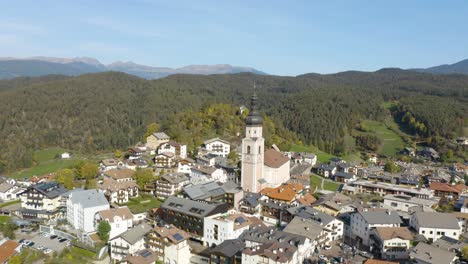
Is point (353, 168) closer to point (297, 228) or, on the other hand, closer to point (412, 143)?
point (297, 228)

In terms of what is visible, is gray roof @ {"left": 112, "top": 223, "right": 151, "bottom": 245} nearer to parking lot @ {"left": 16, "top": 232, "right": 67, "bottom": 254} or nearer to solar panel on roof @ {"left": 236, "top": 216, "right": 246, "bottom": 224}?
parking lot @ {"left": 16, "top": 232, "right": 67, "bottom": 254}

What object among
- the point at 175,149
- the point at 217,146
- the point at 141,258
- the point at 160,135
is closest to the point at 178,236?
the point at 141,258

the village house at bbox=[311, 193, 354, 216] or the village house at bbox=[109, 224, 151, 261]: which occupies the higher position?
the village house at bbox=[311, 193, 354, 216]

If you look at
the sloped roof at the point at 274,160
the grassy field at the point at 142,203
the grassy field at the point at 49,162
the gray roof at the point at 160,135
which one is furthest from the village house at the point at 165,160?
the sloped roof at the point at 274,160

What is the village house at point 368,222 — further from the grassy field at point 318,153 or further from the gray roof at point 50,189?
the grassy field at point 318,153

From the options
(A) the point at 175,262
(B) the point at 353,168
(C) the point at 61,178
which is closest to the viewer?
(A) the point at 175,262

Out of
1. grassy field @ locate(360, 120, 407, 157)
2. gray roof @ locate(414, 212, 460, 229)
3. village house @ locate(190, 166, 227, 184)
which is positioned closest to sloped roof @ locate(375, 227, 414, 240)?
gray roof @ locate(414, 212, 460, 229)

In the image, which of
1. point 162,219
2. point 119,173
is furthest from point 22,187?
point 162,219
